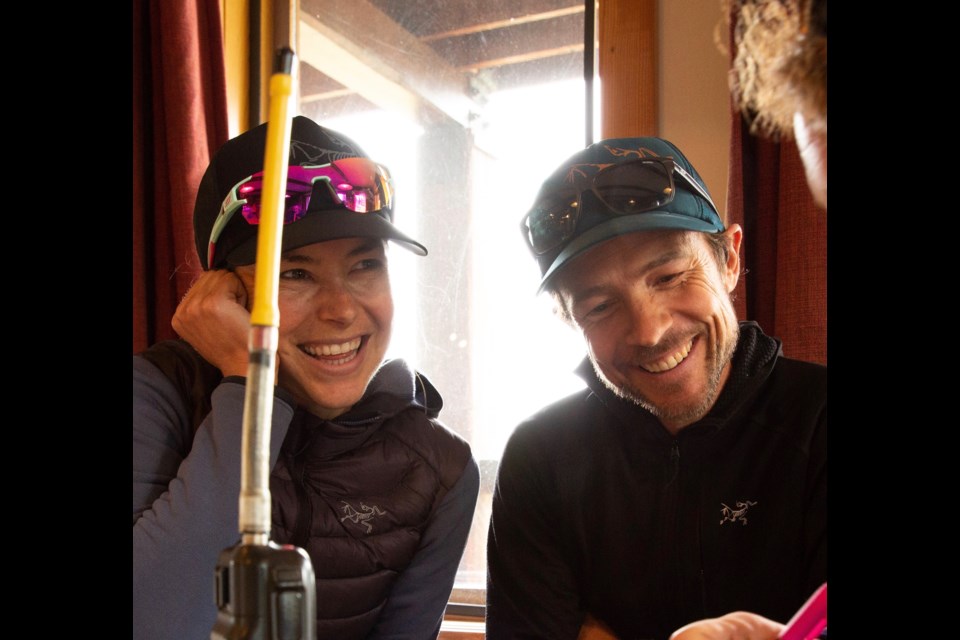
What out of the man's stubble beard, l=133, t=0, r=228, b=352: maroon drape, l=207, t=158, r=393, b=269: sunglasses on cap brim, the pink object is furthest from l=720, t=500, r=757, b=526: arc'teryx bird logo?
l=133, t=0, r=228, b=352: maroon drape

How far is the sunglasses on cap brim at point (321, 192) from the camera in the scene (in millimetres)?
799

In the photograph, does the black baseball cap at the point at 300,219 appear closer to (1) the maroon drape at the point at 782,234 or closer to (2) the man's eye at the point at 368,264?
(2) the man's eye at the point at 368,264

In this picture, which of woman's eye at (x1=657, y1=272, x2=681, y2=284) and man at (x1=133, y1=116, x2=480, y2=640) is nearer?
man at (x1=133, y1=116, x2=480, y2=640)

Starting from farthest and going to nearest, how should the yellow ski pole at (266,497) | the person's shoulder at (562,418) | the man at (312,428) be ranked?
the person's shoulder at (562,418) → the man at (312,428) → the yellow ski pole at (266,497)

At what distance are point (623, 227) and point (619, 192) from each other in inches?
1.8

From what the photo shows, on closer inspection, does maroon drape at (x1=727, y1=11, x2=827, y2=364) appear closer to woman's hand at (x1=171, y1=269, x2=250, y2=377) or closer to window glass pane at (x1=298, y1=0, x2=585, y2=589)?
window glass pane at (x1=298, y1=0, x2=585, y2=589)

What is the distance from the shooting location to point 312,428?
936 millimetres

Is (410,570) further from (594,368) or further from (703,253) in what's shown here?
(703,253)

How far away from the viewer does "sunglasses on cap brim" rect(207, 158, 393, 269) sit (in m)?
0.80

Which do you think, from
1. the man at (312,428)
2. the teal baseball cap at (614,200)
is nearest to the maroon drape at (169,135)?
the man at (312,428)

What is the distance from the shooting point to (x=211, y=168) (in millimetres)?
904

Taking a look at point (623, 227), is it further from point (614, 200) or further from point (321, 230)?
point (321, 230)

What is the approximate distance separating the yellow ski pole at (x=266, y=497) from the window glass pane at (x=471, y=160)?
2.92 feet
